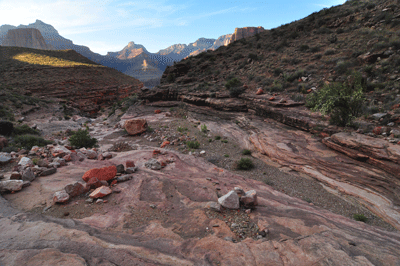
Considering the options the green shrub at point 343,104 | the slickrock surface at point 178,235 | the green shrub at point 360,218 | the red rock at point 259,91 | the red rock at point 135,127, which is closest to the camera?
the slickrock surface at point 178,235

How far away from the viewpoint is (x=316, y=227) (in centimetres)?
404

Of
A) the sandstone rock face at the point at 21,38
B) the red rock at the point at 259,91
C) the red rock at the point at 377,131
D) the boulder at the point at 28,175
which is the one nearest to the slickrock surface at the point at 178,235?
the boulder at the point at 28,175

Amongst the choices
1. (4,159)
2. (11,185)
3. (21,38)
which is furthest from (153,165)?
(21,38)

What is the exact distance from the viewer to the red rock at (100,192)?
15.6ft

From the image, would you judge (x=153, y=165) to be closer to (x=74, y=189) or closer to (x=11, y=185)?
(x=74, y=189)

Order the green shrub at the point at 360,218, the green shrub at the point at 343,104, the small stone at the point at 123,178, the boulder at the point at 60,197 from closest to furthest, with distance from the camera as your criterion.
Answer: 1. the boulder at the point at 60,197
2. the green shrub at the point at 360,218
3. the small stone at the point at 123,178
4. the green shrub at the point at 343,104

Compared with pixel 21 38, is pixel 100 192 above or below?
below

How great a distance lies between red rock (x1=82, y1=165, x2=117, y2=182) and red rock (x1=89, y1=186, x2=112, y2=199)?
73 centimetres

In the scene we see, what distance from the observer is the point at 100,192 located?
189 inches

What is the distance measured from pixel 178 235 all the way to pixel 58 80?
5120 centimetres

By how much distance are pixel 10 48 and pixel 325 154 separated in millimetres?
79767

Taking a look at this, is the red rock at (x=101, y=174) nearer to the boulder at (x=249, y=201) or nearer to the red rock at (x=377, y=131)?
the boulder at (x=249, y=201)

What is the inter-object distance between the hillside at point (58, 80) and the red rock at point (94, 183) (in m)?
39.2

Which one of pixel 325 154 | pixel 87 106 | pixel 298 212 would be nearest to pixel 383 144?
pixel 325 154
